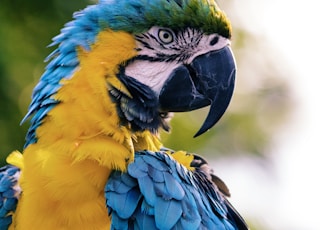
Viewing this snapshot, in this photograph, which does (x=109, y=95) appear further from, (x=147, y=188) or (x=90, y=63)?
(x=147, y=188)

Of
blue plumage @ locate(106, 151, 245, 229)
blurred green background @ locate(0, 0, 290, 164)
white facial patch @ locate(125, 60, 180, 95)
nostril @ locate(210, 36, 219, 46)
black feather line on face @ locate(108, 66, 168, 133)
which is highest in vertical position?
nostril @ locate(210, 36, 219, 46)

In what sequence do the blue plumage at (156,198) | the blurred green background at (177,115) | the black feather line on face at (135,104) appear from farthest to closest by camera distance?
the blurred green background at (177,115)
the black feather line on face at (135,104)
the blue plumage at (156,198)

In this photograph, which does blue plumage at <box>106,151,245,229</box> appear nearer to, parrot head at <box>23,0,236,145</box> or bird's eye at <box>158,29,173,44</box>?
parrot head at <box>23,0,236,145</box>

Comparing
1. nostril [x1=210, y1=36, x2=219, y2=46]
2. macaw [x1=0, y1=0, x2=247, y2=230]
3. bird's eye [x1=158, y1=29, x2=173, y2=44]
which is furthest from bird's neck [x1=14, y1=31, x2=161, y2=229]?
nostril [x1=210, y1=36, x2=219, y2=46]

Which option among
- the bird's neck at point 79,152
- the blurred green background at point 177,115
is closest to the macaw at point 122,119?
the bird's neck at point 79,152

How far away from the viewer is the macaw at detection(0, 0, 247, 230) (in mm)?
2039

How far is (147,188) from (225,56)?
1.87 feet

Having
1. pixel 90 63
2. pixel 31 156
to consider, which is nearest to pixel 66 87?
pixel 90 63

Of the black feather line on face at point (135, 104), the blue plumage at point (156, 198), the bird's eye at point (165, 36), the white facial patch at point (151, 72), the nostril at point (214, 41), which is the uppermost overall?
the nostril at point (214, 41)

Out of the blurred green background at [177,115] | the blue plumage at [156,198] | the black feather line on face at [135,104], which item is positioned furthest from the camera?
the blurred green background at [177,115]

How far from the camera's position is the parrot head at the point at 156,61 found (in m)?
2.16

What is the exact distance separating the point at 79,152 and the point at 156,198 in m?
0.30

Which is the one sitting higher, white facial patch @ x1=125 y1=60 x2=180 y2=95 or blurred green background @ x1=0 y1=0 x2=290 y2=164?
white facial patch @ x1=125 y1=60 x2=180 y2=95

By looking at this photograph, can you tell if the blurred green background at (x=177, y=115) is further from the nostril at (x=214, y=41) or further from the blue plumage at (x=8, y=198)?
the nostril at (x=214, y=41)
